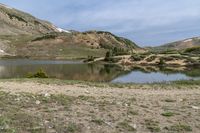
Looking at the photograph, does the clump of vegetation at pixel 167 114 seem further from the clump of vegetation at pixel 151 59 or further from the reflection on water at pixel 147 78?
the clump of vegetation at pixel 151 59

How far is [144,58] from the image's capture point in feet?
329

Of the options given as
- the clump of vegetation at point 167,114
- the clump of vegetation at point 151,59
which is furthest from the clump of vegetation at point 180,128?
the clump of vegetation at point 151,59

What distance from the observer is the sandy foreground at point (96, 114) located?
41.6 ft

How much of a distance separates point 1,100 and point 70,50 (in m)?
169

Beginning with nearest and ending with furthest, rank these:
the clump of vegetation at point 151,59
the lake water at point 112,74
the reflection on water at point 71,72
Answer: the lake water at point 112,74 → the reflection on water at point 71,72 → the clump of vegetation at point 151,59

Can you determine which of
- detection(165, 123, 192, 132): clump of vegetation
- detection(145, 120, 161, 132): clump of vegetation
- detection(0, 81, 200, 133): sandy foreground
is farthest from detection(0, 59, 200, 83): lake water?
detection(165, 123, 192, 132): clump of vegetation

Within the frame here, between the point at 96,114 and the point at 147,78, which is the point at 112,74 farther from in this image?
the point at 96,114

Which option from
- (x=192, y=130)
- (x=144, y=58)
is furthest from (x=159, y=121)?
(x=144, y=58)

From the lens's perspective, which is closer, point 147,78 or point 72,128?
point 72,128

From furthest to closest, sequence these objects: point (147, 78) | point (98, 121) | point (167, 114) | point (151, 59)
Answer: point (151, 59) → point (147, 78) → point (167, 114) → point (98, 121)

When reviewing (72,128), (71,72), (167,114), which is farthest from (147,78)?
(72,128)

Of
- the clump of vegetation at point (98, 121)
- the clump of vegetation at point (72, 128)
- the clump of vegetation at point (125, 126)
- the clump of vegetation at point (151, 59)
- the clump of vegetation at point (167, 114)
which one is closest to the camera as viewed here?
the clump of vegetation at point (72, 128)

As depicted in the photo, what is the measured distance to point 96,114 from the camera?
1420 centimetres

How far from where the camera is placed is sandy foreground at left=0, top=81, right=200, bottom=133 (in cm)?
1267
